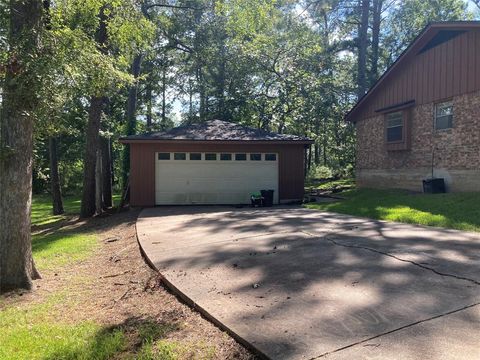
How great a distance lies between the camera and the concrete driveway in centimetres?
Answer: 318

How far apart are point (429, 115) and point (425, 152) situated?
1364 mm

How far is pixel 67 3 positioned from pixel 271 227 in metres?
6.31

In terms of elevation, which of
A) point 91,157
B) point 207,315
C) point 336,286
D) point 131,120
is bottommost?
point 207,315

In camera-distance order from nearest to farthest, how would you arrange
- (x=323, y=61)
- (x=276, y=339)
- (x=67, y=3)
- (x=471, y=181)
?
(x=276, y=339)
(x=67, y=3)
(x=471, y=181)
(x=323, y=61)

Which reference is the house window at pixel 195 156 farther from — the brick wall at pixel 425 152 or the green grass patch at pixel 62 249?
the brick wall at pixel 425 152

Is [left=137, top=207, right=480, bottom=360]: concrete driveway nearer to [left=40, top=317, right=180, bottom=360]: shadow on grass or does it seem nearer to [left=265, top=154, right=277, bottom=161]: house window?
[left=40, top=317, right=180, bottom=360]: shadow on grass

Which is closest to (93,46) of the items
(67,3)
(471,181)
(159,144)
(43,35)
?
(43,35)

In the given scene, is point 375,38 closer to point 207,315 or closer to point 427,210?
point 427,210

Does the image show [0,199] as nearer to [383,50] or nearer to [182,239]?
[182,239]

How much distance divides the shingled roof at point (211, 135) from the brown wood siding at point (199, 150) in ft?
0.94

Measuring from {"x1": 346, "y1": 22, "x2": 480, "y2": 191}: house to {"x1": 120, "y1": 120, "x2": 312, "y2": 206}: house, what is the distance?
12.7ft

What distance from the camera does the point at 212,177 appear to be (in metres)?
16.2

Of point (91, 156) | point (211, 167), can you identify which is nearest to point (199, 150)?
point (211, 167)

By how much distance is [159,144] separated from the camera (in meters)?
15.9
